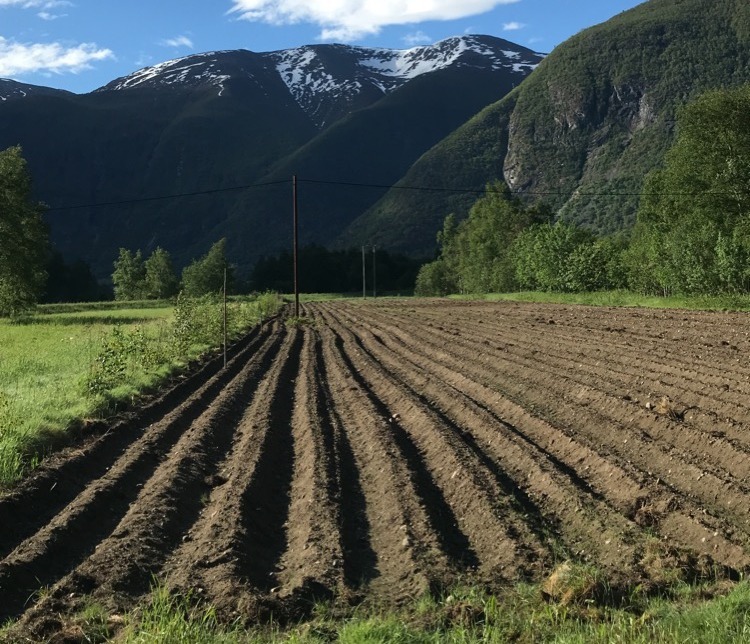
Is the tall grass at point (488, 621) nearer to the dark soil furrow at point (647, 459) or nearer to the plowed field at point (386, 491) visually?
the plowed field at point (386, 491)

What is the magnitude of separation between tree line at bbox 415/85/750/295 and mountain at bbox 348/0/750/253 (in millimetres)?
60656

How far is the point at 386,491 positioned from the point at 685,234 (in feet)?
116

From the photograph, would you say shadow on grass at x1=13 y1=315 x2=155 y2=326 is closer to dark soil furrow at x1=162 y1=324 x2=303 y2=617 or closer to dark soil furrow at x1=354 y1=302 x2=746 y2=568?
dark soil furrow at x1=354 y1=302 x2=746 y2=568

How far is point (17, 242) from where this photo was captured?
155 feet

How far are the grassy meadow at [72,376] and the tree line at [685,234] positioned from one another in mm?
22439

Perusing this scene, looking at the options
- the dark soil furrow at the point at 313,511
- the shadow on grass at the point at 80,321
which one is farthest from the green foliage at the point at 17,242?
the dark soil furrow at the point at 313,511

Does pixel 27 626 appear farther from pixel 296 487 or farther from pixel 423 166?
pixel 423 166

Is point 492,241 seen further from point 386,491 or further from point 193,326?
point 386,491

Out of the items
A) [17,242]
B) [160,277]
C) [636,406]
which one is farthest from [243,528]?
[160,277]

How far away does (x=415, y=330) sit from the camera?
93.5 feet

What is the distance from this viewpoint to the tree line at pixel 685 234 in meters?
35.7

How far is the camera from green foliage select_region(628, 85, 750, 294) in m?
37.6

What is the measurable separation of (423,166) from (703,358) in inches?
5969

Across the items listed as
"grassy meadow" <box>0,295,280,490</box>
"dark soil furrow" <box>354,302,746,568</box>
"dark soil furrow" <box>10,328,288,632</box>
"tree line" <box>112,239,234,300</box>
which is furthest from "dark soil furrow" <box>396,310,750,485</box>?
"tree line" <box>112,239,234,300</box>
